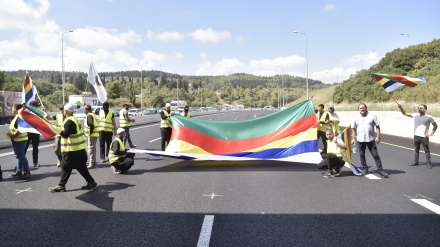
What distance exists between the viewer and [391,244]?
464 cm

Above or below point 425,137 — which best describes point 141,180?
below

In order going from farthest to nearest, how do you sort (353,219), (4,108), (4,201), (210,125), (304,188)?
(4,108) → (210,125) → (304,188) → (4,201) → (353,219)

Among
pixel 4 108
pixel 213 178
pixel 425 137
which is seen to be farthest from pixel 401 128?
pixel 4 108

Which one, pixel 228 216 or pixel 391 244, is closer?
pixel 391 244

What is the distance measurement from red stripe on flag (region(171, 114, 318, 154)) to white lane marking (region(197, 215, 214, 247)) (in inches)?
218

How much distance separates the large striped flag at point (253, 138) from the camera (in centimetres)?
1098

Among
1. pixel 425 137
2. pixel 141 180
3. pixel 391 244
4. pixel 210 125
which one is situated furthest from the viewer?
pixel 210 125

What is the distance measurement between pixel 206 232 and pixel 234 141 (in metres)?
6.48

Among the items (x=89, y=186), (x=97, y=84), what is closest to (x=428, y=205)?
(x=89, y=186)

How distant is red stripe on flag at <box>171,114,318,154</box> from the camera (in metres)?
11.2

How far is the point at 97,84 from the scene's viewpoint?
14.9 m

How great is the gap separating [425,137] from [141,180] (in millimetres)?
7468

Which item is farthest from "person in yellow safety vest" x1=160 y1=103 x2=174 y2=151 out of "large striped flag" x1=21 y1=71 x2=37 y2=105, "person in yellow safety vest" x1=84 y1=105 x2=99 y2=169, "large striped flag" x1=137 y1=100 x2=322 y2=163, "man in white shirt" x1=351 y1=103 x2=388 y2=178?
"man in white shirt" x1=351 y1=103 x2=388 y2=178

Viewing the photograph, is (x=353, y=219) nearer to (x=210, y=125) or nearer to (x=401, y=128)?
(x=210, y=125)
